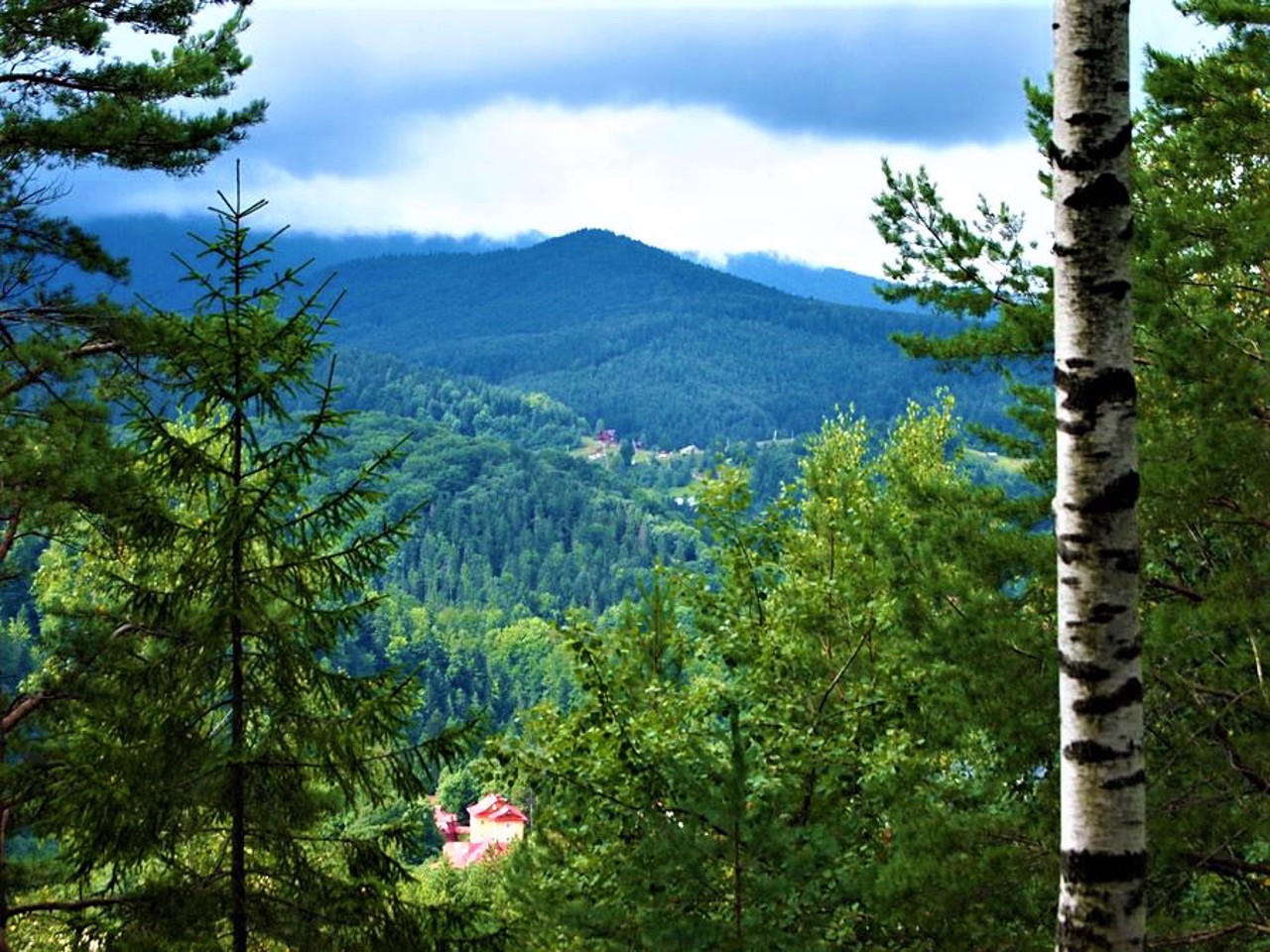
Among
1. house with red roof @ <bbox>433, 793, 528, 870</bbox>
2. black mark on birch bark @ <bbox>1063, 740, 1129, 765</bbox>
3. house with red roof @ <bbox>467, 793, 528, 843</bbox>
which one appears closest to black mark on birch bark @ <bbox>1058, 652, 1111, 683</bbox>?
black mark on birch bark @ <bbox>1063, 740, 1129, 765</bbox>

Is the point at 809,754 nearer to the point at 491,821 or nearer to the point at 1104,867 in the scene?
the point at 1104,867

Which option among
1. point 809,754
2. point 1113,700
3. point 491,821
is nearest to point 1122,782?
point 1113,700

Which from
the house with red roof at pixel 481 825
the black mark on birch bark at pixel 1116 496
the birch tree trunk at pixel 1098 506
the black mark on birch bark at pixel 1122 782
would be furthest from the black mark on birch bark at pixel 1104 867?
the house with red roof at pixel 481 825

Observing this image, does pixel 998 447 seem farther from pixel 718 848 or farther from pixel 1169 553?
pixel 718 848

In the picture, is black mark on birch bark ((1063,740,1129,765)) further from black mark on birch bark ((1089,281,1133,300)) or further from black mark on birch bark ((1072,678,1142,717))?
black mark on birch bark ((1089,281,1133,300))

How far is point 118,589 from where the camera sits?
7.43 m

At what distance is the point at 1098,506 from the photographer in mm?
4062

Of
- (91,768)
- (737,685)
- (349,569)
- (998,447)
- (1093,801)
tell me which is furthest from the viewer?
(998,447)

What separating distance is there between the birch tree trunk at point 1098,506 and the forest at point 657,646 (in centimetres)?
2

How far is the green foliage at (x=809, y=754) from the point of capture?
7836 mm

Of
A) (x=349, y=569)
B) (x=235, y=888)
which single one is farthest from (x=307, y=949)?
(x=349, y=569)

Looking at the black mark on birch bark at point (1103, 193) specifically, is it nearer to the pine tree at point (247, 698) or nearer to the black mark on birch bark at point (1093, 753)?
the black mark on birch bark at point (1093, 753)

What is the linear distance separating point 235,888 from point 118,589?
1787mm

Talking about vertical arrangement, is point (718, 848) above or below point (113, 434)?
below
